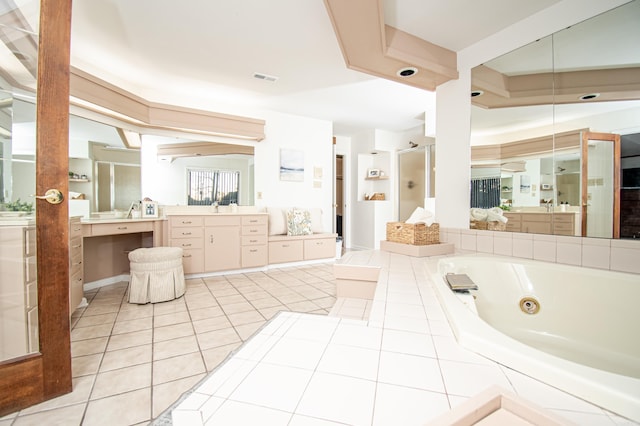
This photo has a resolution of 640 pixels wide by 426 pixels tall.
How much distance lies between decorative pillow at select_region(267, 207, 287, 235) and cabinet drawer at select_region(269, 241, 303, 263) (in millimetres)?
232

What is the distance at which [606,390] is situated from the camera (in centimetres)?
61

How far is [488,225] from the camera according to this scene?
89.5 inches

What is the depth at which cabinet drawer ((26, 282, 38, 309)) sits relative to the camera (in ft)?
3.86

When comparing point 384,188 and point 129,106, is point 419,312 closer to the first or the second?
point 129,106

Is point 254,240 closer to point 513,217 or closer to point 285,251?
point 285,251

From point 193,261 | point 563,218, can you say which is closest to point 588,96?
point 563,218

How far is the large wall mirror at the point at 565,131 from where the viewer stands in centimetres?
152

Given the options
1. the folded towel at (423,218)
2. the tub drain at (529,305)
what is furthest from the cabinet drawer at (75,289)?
the tub drain at (529,305)

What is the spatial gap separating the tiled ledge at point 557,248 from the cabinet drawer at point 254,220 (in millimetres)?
2491

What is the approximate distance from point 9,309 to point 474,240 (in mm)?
3037

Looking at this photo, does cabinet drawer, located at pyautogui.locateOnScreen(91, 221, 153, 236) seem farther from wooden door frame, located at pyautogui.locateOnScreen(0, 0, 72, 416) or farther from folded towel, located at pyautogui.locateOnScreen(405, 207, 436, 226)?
folded towel, located at pyautogui.locateOnScreen(405, 207, 436, 226)

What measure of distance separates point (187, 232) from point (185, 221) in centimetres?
14

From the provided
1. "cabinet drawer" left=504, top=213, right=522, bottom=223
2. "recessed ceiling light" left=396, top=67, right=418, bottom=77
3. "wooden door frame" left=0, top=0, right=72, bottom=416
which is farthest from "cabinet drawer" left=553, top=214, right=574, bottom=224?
"wooden door frame" left=0, top=0, right=72, bottom=416

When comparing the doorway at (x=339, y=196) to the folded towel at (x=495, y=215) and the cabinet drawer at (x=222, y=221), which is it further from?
the folded towel at (x=495, y=215)
